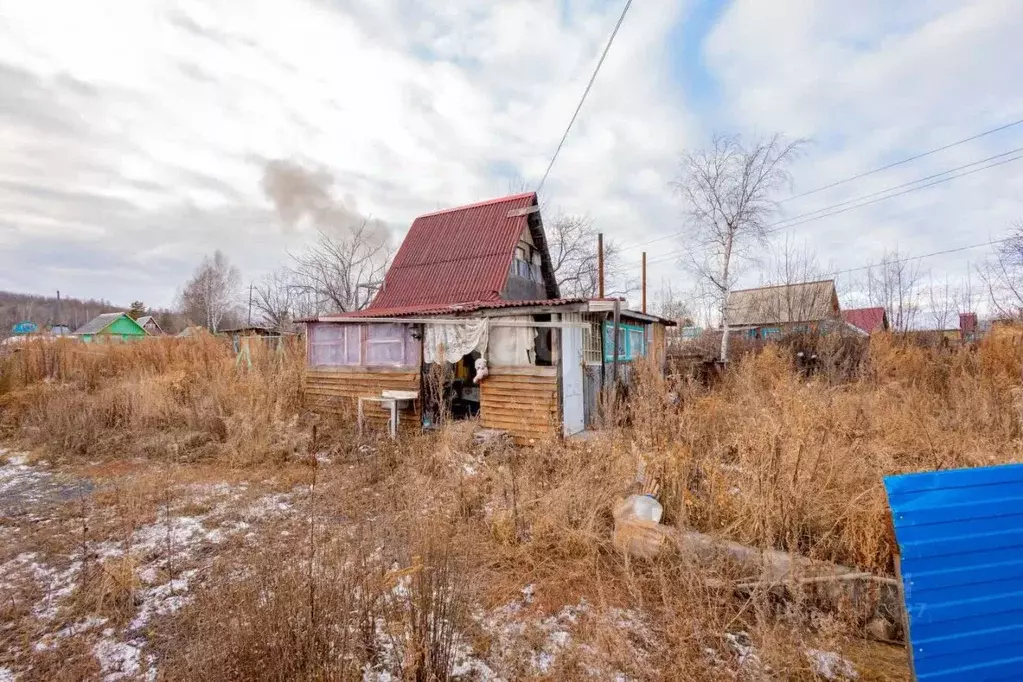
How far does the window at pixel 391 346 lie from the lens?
9.45 meters

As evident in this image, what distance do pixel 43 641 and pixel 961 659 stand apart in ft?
17.4

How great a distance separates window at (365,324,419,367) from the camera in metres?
9.45

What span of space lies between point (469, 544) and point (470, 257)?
9386 mm

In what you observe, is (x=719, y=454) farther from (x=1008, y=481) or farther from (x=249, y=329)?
(x=249, y=329)

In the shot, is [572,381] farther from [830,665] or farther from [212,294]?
[212,294]

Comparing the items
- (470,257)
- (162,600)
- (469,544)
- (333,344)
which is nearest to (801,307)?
(470,257)

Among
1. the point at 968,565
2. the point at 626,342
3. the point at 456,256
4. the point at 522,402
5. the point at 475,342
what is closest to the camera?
the point at 968,565

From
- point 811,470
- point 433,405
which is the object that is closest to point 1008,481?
point 811,470

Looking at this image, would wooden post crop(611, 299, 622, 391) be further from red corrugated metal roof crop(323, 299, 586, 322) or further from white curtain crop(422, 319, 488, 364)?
white curtain crop(422, 319, 488, 364)

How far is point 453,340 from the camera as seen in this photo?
8.83 m

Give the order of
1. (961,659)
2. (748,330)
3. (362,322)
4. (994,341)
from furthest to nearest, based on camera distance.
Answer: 1. (748,330)
2. (362,322)
3. (994,341)
4. (961,659)

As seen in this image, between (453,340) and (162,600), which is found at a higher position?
(453,340)

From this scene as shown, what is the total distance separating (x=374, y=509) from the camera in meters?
5.38

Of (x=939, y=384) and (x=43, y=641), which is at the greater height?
(x=939, y=384)
